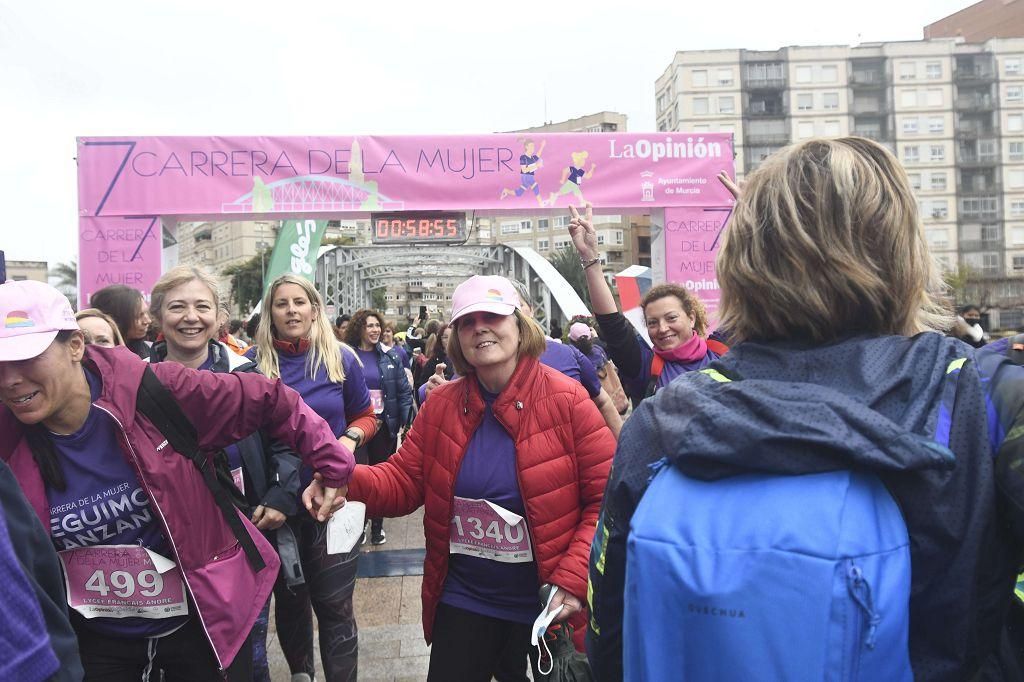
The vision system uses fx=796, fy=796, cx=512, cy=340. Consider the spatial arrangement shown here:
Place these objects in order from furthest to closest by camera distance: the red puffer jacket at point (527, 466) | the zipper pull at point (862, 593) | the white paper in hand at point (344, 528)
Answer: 1. the white paper in hand at point (344, 528)
2. the red puffer jacket at point (527, 466)
3. the zipper pull at point (862, 593)

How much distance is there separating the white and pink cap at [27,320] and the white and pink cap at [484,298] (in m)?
1.23

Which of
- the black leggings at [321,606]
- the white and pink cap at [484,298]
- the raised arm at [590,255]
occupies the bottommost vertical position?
the black leggings at [321,606]

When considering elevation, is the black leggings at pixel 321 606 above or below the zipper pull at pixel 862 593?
below

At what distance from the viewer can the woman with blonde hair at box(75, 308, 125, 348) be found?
3.59 meters

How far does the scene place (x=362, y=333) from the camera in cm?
764

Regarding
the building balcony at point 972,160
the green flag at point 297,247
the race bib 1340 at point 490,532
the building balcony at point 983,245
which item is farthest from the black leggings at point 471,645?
the building balcony at point 972,160

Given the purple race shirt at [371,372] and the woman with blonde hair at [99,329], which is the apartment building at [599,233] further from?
the woman with blonde hair at [99,329]

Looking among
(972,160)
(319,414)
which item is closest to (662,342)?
(319,414)

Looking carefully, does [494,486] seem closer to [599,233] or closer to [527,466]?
[527,466]

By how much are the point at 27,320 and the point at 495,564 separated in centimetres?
162

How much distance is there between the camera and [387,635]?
184 inches

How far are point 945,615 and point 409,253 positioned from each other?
96.6 feet

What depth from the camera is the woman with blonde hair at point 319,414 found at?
3.64m

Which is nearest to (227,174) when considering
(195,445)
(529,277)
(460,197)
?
(460,197)
